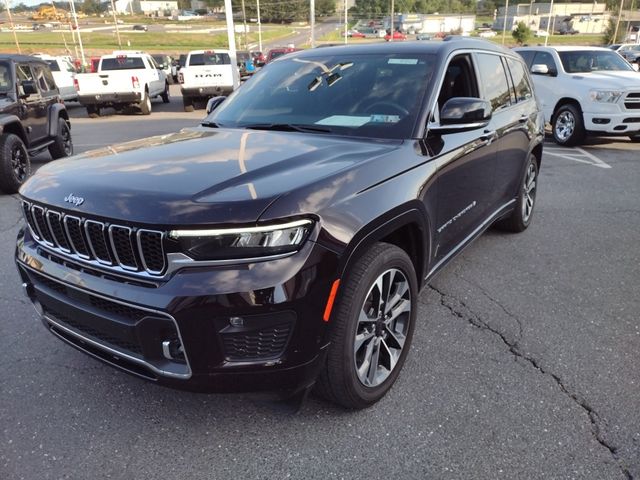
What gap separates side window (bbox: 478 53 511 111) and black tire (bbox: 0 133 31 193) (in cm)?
638

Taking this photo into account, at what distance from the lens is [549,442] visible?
2.46 metres

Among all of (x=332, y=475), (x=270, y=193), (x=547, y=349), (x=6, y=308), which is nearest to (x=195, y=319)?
(x=270, y=193)

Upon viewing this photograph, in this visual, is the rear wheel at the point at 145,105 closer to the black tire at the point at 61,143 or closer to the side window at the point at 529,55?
the black tire at the point at 61,143

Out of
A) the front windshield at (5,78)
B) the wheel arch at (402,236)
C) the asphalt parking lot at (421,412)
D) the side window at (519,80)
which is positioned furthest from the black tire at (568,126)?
the front windshield at (5,78)

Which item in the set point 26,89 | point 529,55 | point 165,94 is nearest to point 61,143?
point 26,89

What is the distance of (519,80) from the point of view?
4895 mm

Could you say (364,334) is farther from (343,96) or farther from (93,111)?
(93,111)

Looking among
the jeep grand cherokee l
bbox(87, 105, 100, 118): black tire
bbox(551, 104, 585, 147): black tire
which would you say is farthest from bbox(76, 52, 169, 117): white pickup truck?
the jeep grand cherokee l

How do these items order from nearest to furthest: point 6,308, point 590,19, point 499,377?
point 499,377
point 6,308
point 590,19

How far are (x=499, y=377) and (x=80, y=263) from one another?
2333 mm

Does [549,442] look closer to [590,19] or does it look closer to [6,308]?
[6,308]

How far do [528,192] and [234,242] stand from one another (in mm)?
4229

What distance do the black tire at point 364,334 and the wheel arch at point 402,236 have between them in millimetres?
→ 80

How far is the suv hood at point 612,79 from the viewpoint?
9.66m
